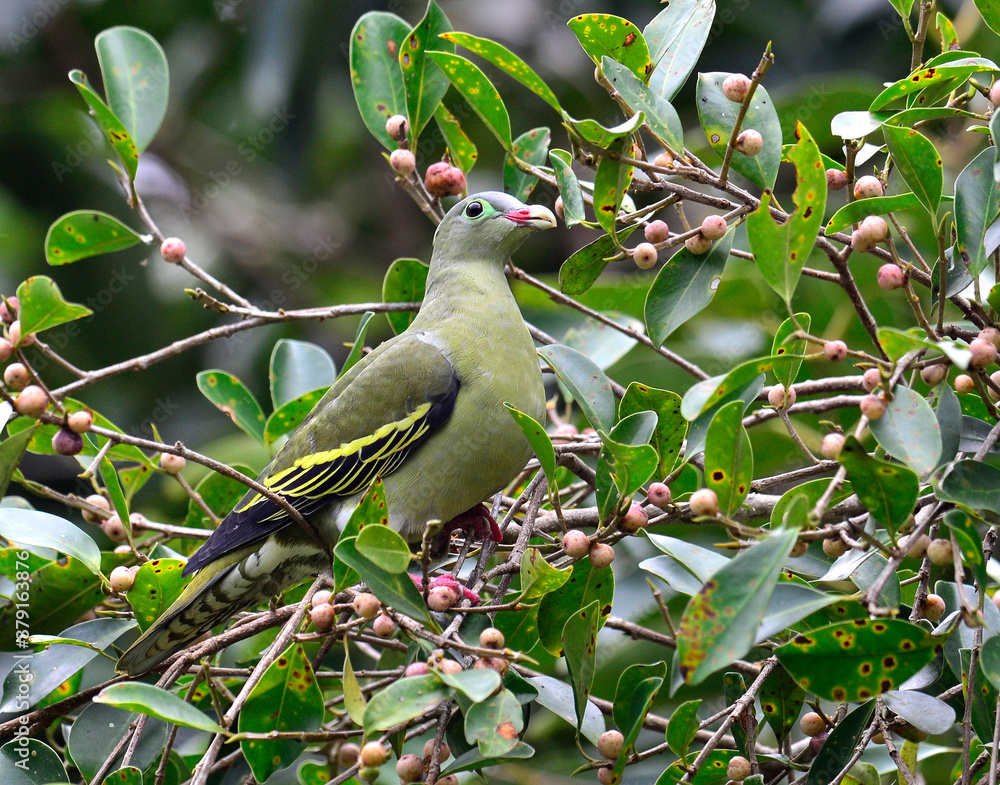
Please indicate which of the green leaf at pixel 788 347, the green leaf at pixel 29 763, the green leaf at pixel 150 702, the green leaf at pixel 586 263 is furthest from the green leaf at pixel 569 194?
the green leaf at pixel 29 763

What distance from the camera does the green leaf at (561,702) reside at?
6.29 ft

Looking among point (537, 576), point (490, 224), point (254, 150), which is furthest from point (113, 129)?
point (254, 150)

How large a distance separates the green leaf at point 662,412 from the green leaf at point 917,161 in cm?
60

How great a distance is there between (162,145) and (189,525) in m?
3.99

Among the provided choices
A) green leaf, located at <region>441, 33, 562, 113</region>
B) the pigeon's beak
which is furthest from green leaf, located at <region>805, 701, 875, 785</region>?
the pigeon's beak

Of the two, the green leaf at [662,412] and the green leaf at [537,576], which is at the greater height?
the green leaf at [662,412]

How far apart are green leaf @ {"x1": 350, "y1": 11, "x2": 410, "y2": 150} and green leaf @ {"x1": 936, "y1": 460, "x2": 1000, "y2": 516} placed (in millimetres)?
1753

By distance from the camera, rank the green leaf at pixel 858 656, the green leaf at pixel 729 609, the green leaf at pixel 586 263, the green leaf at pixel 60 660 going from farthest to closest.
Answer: the green leaf at pixel 60 660 → the green leaf at pixel 586 263 → the green leaf at pixel 858 656 → the green leaf at pixel 729 609

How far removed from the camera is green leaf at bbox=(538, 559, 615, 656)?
1919 mm

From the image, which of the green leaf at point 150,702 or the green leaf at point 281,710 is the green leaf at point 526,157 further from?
the green leaf at point 150,702

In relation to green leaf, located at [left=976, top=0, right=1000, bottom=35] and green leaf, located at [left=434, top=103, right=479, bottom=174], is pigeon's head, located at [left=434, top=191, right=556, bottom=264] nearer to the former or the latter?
green leaf, located at [left=434, top=103, right=479, bottom=174]

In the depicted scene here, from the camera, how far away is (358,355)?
286cm

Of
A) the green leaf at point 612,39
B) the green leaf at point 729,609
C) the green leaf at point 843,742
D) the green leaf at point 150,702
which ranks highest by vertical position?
the green leaf at point 612,39

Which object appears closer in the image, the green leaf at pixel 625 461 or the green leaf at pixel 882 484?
the green leaf at pixel 882 484
